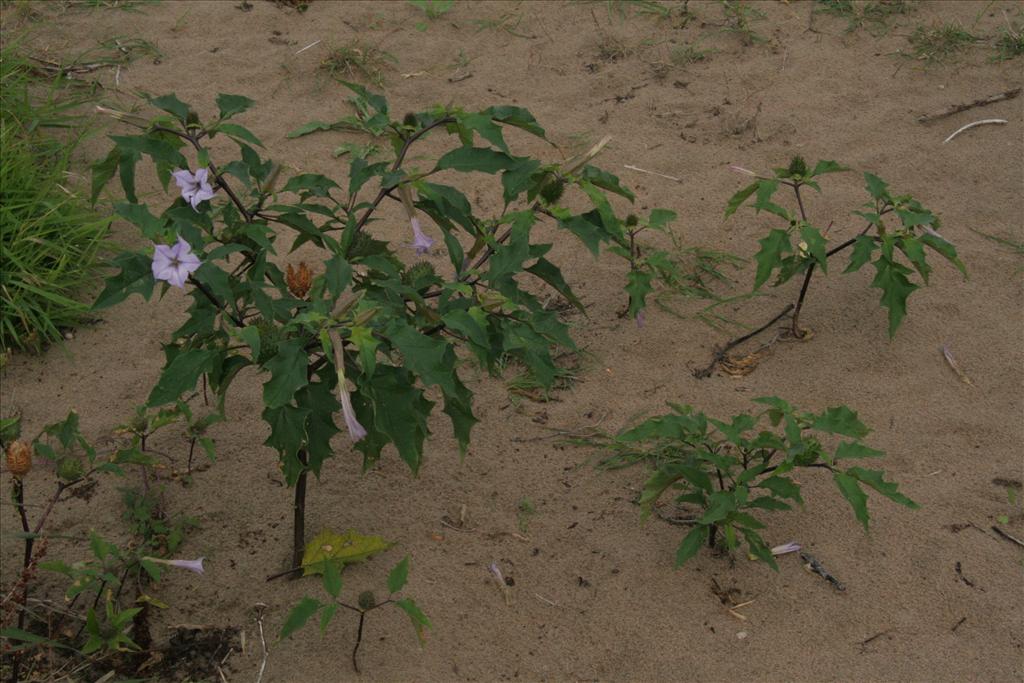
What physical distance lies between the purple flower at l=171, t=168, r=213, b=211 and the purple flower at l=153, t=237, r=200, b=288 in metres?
0.14

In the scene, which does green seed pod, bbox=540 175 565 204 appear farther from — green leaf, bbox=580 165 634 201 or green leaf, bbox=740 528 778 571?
green leaf, bbox=740 528 778 571

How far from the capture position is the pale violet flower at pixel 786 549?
2.54 meters

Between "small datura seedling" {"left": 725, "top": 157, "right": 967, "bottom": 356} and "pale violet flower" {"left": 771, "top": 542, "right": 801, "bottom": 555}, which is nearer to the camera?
"pale violet flower" {"left": 771, "top": 542, "right": 801, "bottom": 555}

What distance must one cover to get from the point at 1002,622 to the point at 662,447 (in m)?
0.89

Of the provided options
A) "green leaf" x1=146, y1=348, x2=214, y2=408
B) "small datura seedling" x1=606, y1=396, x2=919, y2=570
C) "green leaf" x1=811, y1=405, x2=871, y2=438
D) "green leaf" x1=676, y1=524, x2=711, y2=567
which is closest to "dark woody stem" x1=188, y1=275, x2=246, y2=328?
"green leaf" x1=146, y1=348, x2=214, y2=408

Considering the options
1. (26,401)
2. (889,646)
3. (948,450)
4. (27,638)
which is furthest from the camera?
(26,401)

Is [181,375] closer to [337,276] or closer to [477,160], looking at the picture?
[337,276]

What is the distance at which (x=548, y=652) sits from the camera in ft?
7.83

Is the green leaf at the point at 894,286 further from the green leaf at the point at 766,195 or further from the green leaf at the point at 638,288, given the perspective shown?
the green leaf at the point at 638,288

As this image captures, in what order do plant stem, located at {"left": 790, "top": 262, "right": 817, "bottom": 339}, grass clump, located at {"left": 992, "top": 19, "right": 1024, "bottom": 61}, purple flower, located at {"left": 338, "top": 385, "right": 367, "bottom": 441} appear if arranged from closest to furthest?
purple flower, located at {"left": 338, "top": 385, "right": 367, "bottom": 441} → plant stem, located at {"left": 790, "top": 262, "right": 817, "bottom": 339} → grass clump, located at {"left": 992, "top": 19, "right": 1024, "bottom": 61}

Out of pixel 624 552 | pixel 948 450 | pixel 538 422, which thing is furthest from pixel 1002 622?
pixel 538 422

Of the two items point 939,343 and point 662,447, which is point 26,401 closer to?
point 662,447

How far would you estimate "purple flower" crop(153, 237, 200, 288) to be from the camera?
188cm

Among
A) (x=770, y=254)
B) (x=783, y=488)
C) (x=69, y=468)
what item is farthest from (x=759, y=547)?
(x=69, y=468)
